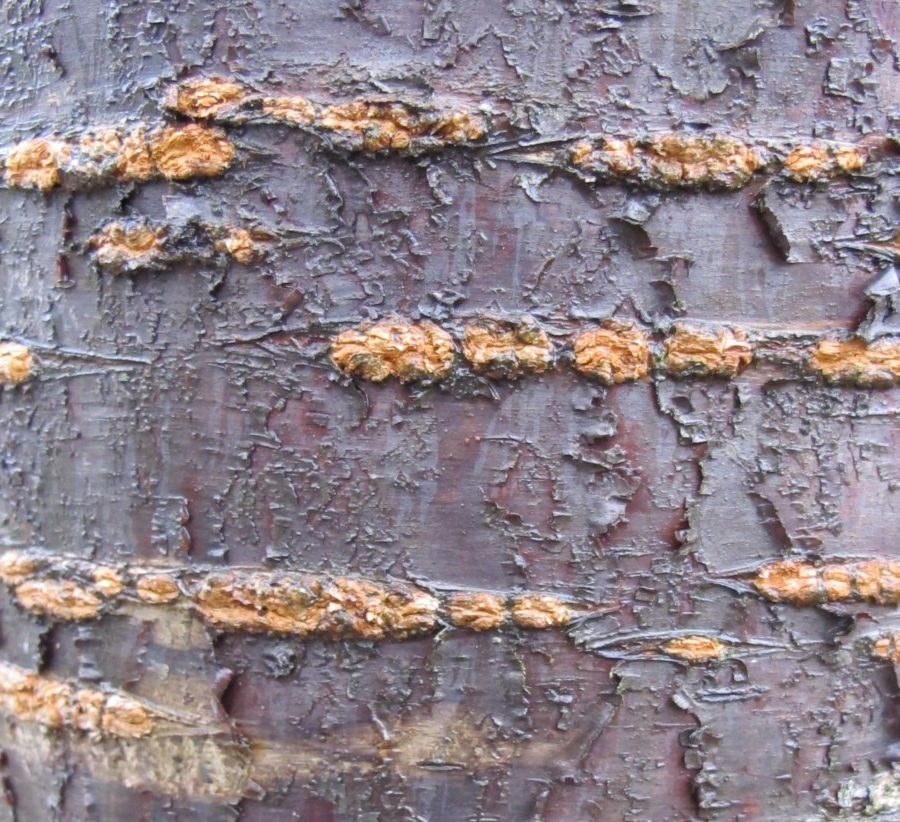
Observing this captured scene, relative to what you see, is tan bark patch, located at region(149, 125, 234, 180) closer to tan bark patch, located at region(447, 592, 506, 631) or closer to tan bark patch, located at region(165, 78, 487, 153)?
tan bark patch, located at region(165, 78, 487, 153)

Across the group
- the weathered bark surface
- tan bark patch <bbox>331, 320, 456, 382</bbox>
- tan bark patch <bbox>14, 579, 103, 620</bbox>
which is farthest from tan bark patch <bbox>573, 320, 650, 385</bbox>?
tan bark patch <bbox>14, 579, 103, 620</bbox>

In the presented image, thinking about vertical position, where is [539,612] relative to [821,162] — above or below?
below

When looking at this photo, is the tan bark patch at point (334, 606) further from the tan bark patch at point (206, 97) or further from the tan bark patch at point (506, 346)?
the tan bark patch at point (206, 97)

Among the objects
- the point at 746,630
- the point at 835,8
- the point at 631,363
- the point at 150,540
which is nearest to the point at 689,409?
the point at 631,363

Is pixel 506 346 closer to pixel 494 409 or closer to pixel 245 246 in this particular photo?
pixel 494 409

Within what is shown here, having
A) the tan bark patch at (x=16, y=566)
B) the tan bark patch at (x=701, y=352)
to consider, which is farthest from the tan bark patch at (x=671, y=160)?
the tan bark patch at (x=16, y=566)

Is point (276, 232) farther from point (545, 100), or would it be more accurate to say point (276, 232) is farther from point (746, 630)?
point (746, 630)

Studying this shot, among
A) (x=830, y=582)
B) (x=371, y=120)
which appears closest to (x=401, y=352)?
(x=371, y=120)
